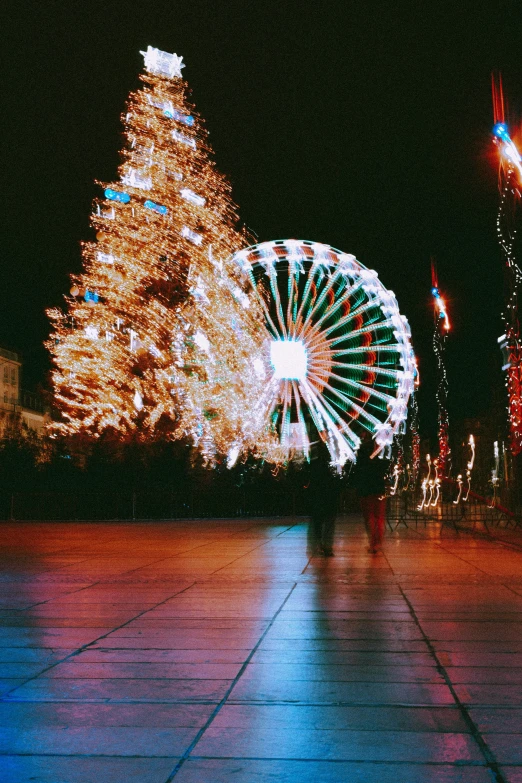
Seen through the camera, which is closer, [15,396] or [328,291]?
[328,291]

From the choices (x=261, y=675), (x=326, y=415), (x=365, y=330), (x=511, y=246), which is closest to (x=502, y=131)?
(x=511, y=246)

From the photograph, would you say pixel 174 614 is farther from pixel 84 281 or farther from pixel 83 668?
pixel 84 281

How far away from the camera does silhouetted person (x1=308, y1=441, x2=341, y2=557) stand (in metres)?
14.8

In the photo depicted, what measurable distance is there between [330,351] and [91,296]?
796cm

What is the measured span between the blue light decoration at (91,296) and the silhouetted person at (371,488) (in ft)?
59.5

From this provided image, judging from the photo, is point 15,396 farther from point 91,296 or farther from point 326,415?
point 326,415

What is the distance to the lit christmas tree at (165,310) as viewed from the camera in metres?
31.3

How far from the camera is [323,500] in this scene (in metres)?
15.0

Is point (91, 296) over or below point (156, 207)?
below

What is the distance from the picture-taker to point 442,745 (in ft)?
14.2

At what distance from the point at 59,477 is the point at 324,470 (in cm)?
1607

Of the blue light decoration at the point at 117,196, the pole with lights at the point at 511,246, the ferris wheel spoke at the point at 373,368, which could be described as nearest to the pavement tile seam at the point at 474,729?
the pole with lights at the point at 511,246

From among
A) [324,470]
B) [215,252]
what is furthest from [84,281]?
[324,470]

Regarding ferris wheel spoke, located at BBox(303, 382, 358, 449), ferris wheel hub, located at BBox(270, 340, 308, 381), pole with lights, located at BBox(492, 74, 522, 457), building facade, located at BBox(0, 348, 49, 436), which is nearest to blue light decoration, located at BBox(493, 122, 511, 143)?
pole with lights, located at BBox(492, 74, 522, 457)
